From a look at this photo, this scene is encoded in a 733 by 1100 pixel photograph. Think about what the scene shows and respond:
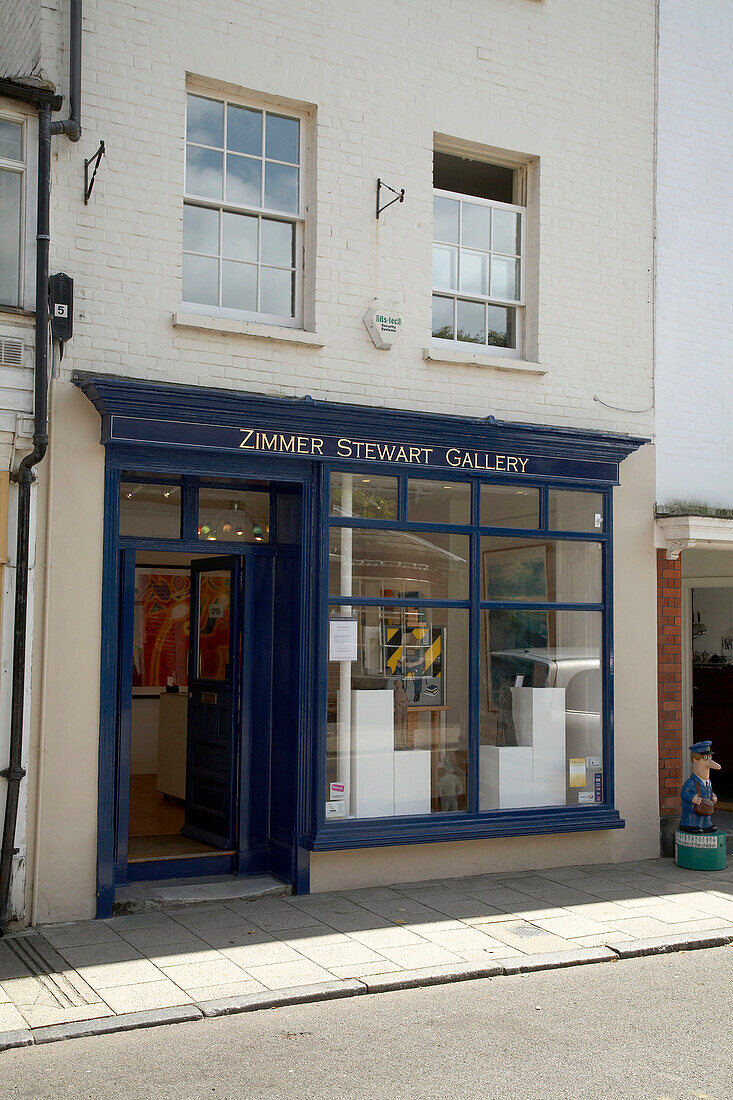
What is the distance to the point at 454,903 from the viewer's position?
805 centimetres

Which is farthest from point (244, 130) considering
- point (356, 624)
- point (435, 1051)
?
point (435, 1051)

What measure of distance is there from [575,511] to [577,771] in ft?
7.57

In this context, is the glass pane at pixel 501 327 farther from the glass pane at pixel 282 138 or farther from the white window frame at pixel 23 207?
the white window frame at pixel 23 207

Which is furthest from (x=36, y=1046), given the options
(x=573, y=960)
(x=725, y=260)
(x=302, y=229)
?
(x=725, y=260)

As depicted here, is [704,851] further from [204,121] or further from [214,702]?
[204,121]

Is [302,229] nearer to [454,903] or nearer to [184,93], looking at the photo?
[184,93]

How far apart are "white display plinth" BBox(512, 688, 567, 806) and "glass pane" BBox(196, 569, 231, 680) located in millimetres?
2555

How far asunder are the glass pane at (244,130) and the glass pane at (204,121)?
0.08 m

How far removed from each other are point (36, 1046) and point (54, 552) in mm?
3283

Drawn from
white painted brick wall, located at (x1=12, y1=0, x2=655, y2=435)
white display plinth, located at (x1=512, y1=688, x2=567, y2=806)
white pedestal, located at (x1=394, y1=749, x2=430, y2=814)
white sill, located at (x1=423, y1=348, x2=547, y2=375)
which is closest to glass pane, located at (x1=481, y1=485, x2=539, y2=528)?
white painted brick wall, located at (x1=12, y1=0, x2=655, y2=435)

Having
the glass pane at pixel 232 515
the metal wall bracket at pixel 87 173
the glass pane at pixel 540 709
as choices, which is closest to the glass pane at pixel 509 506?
the glass pane at pixel 540 709

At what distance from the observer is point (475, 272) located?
9562mm

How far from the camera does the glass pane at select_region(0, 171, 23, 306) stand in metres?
7.53

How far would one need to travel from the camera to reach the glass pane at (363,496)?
28.1 feet
